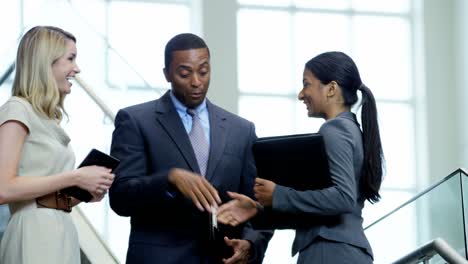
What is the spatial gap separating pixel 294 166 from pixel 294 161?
0.03 meters

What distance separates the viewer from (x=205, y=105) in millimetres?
5469

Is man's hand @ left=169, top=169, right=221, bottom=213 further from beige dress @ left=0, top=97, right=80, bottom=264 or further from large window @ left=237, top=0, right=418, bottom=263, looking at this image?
large window @ left=237, top=0, right=418, bottom=263

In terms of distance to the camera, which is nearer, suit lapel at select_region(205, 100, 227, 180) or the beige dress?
the beige dress

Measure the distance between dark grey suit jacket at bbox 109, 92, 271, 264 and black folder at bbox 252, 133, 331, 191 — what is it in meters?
0.27

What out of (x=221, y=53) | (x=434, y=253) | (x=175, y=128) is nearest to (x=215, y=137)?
(x=175, y=128)

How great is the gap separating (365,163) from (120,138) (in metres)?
1.01

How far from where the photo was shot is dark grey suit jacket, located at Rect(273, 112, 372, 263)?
5.00 m

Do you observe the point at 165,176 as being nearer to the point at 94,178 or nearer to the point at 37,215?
the point at 94,178

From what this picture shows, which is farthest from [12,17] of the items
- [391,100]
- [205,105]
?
[205,105]

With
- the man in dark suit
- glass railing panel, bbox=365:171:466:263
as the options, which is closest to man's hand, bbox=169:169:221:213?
the man in dark suit

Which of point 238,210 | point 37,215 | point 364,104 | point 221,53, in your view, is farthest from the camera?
point 221,53

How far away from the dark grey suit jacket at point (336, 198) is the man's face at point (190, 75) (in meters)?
0.56

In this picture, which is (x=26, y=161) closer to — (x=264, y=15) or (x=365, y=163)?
(x=365, y=163)

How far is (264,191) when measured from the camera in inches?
199
